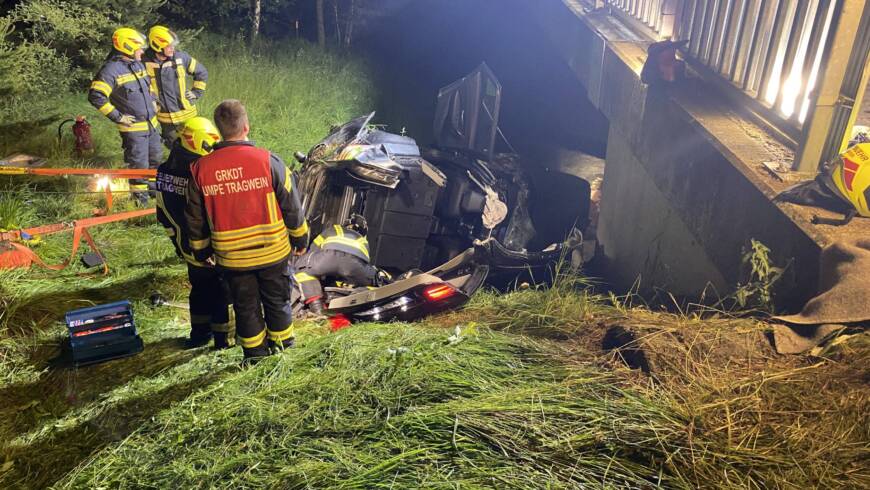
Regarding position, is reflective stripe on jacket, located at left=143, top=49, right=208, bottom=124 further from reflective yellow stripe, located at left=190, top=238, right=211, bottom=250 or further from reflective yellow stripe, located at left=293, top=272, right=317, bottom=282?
reflective yellow stripe, located at left=190, top=238, right=211, bottom=250

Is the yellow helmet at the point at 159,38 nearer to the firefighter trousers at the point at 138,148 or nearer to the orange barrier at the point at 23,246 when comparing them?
the firefighter trousers at the point at 138,148

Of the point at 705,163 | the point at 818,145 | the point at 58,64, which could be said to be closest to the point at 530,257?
the point at 705,163

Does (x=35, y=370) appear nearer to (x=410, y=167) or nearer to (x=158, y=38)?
(x=410, y=167)

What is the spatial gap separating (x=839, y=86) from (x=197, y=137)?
4005 mm

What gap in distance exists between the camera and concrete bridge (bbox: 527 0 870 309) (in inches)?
145

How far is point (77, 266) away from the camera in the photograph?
16.8 ft

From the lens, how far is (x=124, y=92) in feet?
21.5

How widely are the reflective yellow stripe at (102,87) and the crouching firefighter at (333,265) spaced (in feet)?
10.3

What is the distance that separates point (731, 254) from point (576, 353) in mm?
1874

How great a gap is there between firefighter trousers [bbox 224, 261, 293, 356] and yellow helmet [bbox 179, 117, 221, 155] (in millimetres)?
870

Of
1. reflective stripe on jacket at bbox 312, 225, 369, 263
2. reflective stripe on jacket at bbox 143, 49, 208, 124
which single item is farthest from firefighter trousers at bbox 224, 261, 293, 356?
reflective stripe on jacket at bbox 143, 49, 208, 124

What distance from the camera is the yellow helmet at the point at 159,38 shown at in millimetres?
6668

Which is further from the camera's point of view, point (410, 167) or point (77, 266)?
point (410, 167)

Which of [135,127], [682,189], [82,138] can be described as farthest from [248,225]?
[82,138]
